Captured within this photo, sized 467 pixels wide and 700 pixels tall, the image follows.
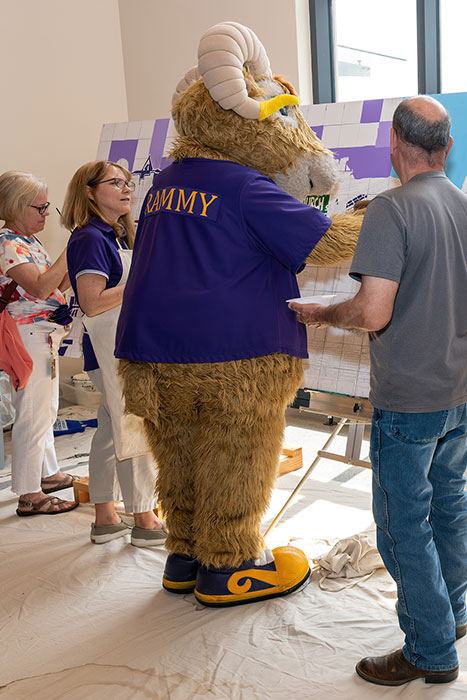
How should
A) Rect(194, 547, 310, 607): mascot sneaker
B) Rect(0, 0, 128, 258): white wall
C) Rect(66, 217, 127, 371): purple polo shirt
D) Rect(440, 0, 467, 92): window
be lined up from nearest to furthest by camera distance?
Rect(194, 547, 310, 607): mascot sneaker → Rect(66, 217, 127, 371): purple polo shirt → Rect(440, 0, 467, 92): window → Rect(0, 0, 128, 258): white wall

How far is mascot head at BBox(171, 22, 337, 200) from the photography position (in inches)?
71.9

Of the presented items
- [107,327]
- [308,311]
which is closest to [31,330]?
[107,327]

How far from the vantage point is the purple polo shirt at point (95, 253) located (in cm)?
230

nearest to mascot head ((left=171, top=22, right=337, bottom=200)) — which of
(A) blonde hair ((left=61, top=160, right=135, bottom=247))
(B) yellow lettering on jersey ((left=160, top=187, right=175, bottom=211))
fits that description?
(B) yellow lettering on jersey ((left=160, top=187, right=175, bottom=211))

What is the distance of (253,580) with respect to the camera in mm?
2076

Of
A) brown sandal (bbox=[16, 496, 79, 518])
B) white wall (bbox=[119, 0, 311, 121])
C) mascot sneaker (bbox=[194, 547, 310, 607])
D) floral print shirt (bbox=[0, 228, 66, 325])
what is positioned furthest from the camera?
white wall (bbox=[119, 0, 311, 121])

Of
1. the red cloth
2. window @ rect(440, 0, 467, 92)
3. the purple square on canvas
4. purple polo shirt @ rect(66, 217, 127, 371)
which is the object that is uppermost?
window @ rect(440, 0, 467, 92)

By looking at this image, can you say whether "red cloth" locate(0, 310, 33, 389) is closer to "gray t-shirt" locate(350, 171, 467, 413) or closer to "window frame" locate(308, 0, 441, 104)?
"gray t-shirt" locate(350, 171, 467, 413)

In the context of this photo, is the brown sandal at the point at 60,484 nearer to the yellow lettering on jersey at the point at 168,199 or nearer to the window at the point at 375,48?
the yellow lettering on jersey at the point at 168,199

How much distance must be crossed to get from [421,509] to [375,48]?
10.6 ft

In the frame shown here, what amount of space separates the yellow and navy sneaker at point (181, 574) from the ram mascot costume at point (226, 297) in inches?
3.1

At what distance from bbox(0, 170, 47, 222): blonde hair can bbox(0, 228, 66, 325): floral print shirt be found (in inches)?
3.0

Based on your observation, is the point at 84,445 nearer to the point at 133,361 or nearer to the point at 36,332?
the point at 36,332

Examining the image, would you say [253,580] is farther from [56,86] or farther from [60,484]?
Answer: [56,86]
